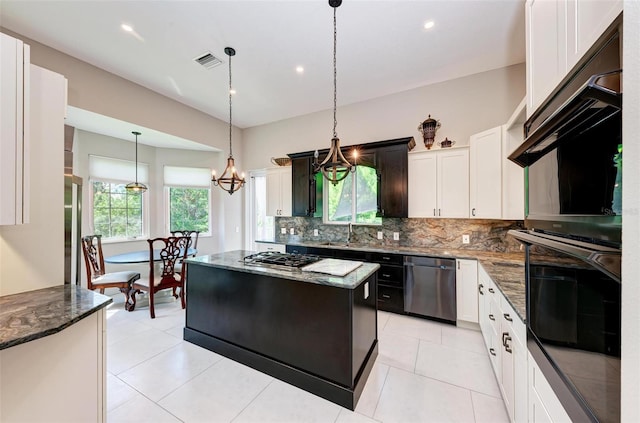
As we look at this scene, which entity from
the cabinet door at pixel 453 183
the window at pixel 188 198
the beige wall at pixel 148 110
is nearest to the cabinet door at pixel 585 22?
the cabinet door at pixel 453 183

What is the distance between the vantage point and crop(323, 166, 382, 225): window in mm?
4031

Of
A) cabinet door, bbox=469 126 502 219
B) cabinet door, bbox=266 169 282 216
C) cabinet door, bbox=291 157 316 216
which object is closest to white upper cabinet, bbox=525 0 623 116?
cabinet door, bbox=469 126 502 219

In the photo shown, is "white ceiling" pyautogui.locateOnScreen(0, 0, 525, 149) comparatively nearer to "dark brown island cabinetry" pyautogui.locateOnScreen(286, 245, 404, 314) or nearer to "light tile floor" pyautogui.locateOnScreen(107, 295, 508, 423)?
"dark brown island cabinetry" pyautogui.locateOnScreen(286, 245, 404, 314)

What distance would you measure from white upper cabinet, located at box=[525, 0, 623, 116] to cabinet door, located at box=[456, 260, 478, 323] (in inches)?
85.7

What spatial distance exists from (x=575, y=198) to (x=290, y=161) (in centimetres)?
421

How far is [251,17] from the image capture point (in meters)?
2.40

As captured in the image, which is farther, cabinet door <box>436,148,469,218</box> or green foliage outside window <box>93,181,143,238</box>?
green foliage outside window <box>93,181,143,238</box>

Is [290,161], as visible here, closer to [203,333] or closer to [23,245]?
[203,333]

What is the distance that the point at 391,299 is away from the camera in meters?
3.43

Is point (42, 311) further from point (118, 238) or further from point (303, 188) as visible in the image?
point (118, 238)

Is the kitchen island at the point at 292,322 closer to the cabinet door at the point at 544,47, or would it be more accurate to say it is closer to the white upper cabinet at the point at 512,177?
the cabinet door at the point at 544,47

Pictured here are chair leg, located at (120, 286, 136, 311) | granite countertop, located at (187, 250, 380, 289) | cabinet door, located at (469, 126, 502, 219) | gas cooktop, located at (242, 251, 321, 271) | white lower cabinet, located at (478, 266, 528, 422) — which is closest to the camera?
white lower cabinet, located at (478, 266, 528, 422)

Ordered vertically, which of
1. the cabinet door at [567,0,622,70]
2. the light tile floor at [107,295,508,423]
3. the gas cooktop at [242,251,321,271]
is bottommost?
the light tile floor at [107,295,508,423]
